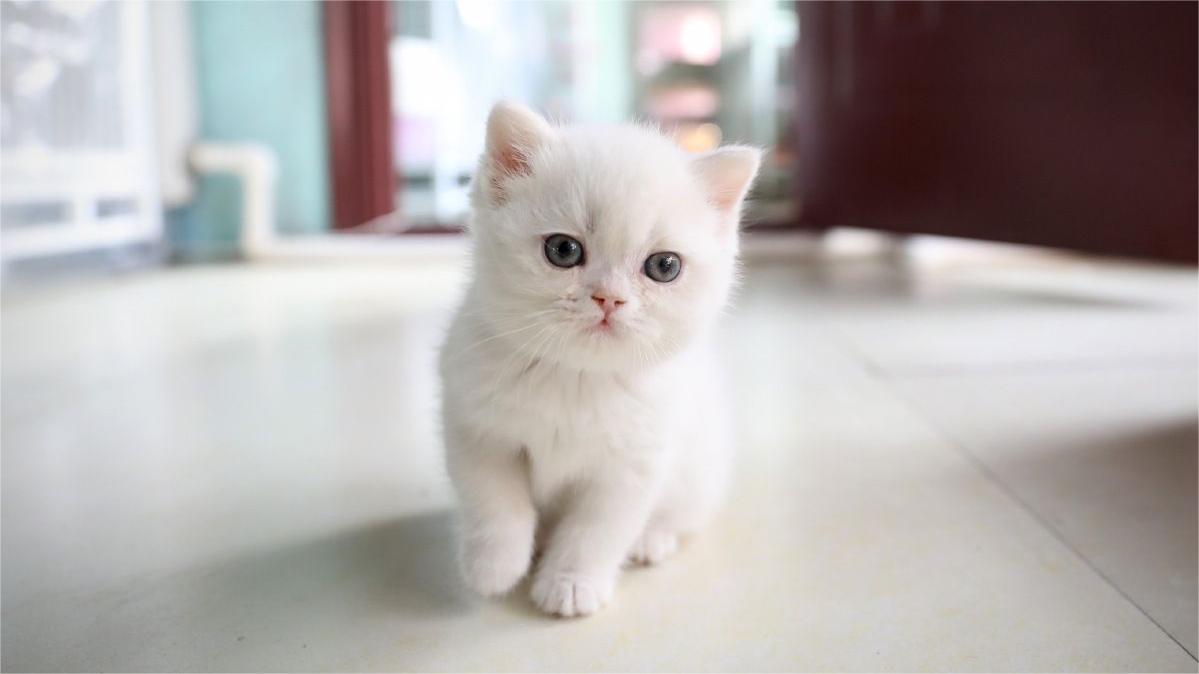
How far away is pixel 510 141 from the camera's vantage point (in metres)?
0.89

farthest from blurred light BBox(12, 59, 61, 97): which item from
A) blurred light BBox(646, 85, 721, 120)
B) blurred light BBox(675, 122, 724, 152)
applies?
blurred light BBox(646, 85, 721, 120)

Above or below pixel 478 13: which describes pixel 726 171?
below

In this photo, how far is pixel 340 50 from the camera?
4.24 meters

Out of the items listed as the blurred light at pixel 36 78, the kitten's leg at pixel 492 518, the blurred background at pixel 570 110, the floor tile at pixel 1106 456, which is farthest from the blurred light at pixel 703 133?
the kitten's leg at pixel 492 518

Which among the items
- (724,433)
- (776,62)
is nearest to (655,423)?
(724,433)

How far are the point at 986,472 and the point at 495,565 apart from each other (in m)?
0.77

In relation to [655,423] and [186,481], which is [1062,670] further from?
[186,481]

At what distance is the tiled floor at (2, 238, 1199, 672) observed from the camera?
2.71 ft

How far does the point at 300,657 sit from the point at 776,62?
5121 millimetres

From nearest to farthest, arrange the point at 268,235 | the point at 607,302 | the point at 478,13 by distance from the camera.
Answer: the point at 607,302 < the point at 478,13 < the point at 268,235

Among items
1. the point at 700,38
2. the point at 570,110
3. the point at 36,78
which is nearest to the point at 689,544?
the point at 36,78

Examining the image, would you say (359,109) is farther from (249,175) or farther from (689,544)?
(689,544)

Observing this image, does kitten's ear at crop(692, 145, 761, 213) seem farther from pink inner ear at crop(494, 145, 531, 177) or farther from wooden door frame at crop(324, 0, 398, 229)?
wooden door frame at crop(324, 0, 398, 229)

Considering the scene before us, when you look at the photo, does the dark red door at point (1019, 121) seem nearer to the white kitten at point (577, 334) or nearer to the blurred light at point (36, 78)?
the white kitten at point (577, 334)
